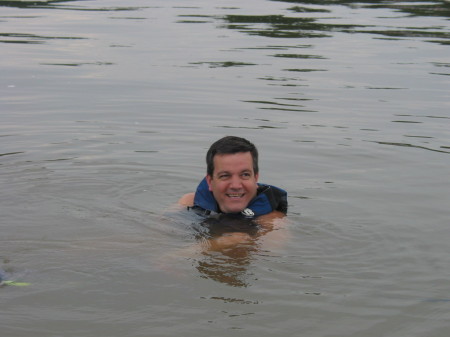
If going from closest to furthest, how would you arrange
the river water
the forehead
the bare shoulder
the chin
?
the river water < the forehead < the chin < the bare shoulder

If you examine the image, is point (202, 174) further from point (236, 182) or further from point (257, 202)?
point (236, 182)

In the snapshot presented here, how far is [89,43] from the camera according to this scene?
57.5 feet

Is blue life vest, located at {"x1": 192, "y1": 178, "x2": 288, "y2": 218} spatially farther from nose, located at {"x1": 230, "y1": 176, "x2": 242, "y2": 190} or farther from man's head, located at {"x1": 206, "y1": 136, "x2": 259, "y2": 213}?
nose, located at {"x1": 230, "y1": 176, "x2": 242, "y2": 190}

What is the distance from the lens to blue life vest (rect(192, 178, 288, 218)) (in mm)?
6668

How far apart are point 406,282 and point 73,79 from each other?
933 centimetres

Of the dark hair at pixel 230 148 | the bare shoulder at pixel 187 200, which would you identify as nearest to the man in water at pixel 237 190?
the dark hair at pixel 230 148

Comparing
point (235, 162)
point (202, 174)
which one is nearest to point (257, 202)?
point (235, 162)

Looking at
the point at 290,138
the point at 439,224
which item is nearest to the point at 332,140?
the point at 290,138

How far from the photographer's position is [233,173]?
6441 millimetres

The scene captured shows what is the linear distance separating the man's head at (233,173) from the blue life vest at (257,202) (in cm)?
6

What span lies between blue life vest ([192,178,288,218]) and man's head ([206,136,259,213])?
0.20 feet

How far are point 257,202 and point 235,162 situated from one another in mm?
467

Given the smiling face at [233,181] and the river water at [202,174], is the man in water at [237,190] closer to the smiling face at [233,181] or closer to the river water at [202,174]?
the smiling face at [233,181]

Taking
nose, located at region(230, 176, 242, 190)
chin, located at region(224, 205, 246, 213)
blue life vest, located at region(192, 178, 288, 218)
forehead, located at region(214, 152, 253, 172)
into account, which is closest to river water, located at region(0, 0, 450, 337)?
blue life vest, located at region(192, 178, 288, 218)
